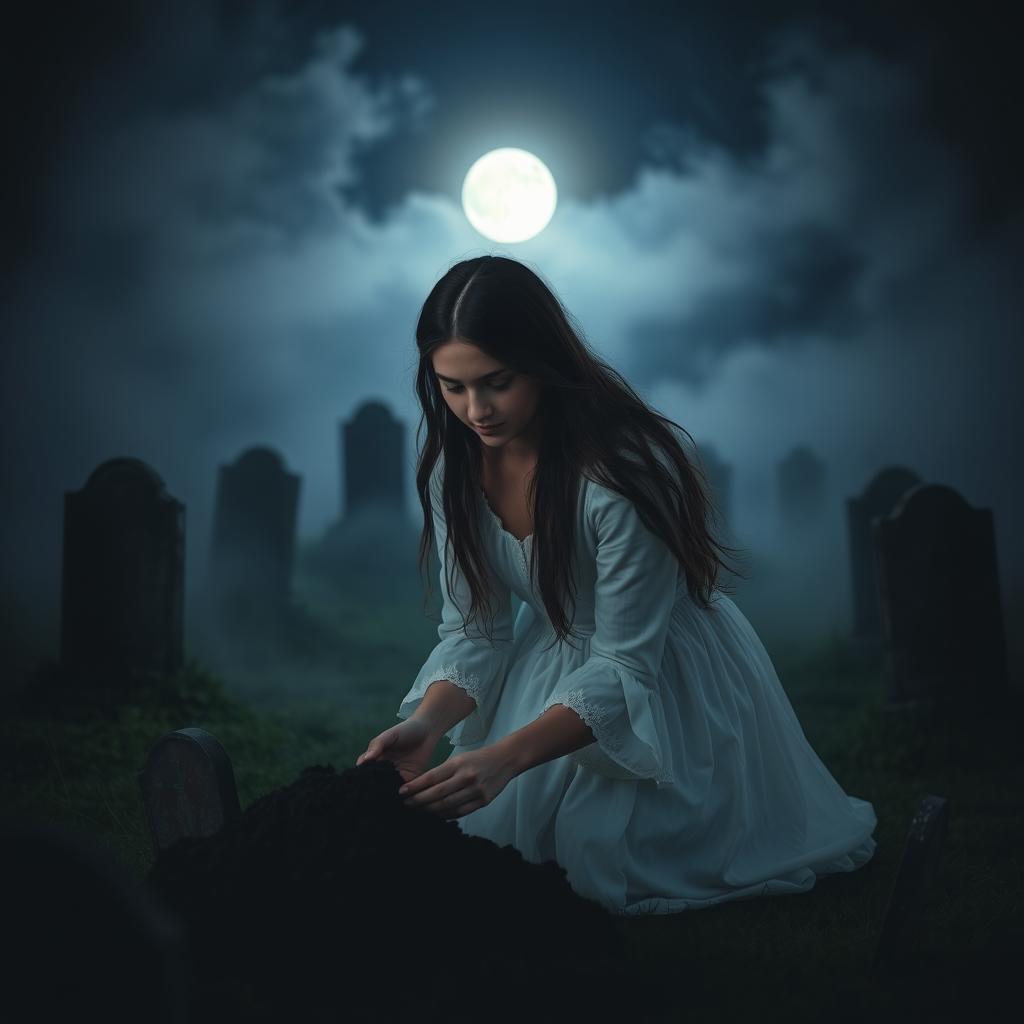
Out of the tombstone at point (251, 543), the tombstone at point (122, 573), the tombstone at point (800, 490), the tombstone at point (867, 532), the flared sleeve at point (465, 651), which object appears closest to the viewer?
the flared sleeve at point (465, 651)

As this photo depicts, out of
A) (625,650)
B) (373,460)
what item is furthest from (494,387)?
(373,460)

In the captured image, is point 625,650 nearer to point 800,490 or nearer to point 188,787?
point 188,787

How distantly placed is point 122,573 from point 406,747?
296cm

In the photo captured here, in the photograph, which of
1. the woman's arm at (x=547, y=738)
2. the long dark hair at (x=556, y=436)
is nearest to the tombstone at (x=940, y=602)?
the long dark hair at (x=556, y=436)

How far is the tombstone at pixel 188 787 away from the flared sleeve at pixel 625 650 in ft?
2.49

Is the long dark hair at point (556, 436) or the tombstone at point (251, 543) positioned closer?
the long dark hair at point (556, 436)

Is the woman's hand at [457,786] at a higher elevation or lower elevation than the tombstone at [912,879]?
higher

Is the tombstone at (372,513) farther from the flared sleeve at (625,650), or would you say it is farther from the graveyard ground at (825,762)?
the flared sleeve at (625,650)

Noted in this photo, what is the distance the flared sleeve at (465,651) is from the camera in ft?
8.43

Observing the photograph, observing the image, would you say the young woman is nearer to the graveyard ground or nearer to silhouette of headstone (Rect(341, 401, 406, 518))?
the graveyard ground

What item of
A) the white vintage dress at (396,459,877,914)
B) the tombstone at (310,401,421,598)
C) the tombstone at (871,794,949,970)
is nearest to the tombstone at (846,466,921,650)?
the white vintage dress at (396,459,877,914)

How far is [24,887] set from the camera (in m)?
1.19

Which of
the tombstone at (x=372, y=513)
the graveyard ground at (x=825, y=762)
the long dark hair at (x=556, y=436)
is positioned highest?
the tombstone at (x=372, y=513)

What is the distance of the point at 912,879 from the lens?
190 centimetres
